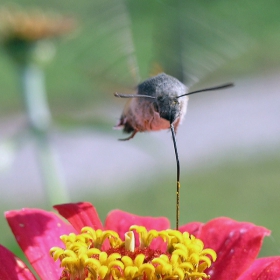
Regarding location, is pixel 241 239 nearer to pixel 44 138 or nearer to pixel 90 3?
pixel 44 138

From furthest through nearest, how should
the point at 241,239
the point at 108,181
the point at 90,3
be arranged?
the point at 90,3 → the point at 108,181 → the point at 241,239

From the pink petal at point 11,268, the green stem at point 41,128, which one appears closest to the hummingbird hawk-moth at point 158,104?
the pink petal at point 11,268

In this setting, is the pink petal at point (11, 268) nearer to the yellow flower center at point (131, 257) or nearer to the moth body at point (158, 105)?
the yellow flower center at point (131, 257)

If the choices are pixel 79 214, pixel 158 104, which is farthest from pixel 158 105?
pixel 79 214

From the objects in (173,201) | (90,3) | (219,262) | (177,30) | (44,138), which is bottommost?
(173,201)

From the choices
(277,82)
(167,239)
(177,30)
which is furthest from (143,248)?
(277,82)

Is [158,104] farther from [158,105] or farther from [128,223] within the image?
[128,223]

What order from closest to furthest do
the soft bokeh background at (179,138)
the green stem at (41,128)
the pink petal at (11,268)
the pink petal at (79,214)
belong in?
1. the pink petal at (11,268)
2. the pink petal at (79,214)
3. the soft bokeh background at (179,138)
4. the green stem at (41,128)
